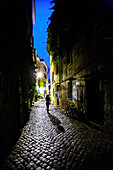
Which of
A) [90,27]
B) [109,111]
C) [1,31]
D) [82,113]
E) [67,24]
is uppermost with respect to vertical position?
[67,24]

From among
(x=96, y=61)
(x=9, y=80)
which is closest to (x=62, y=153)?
(x=9, y=80)

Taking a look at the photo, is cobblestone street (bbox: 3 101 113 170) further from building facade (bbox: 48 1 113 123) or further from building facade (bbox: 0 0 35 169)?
building facade (bbox: 48 1 113 123)

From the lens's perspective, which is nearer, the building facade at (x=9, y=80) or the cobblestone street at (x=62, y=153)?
the cobblestone street at (x=62, y=153)

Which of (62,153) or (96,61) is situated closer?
(62,153)

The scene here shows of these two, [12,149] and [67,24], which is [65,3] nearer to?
[67,24]

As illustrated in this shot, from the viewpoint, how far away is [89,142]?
12.0 feet

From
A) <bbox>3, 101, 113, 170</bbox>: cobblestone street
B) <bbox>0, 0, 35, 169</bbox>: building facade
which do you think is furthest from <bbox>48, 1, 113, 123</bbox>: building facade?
<bbox>0, 0, 35, 169</bbox>: building facade

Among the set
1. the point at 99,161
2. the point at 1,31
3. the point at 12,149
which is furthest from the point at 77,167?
the point at 1,31

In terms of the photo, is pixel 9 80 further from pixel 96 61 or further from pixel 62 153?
pixel 96 61

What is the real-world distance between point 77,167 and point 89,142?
4.66 ft


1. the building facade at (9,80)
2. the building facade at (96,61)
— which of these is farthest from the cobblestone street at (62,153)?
the building facade at (96,61)

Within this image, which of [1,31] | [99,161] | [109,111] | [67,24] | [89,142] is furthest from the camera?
[67,24]

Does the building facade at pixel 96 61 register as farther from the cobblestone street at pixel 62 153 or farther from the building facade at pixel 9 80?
the building facade at pixel 9 80

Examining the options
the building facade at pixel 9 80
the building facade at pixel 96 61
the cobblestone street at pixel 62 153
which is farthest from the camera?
the building facade at pixel 96 61
